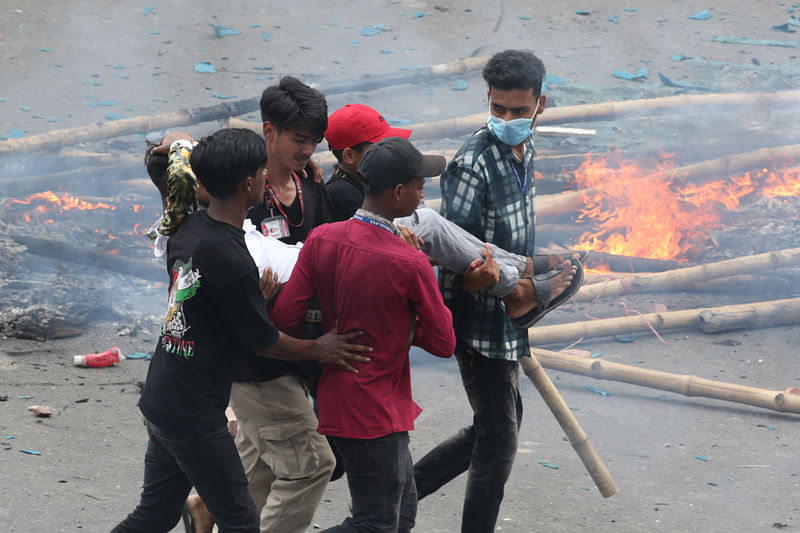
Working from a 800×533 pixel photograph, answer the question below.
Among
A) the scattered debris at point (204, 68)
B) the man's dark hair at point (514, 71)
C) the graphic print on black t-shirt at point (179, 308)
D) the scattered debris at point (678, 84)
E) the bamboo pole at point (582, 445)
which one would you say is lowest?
the bamboo pole at point (582, 445)

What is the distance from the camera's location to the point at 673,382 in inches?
214

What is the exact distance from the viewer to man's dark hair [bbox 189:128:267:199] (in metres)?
2.76

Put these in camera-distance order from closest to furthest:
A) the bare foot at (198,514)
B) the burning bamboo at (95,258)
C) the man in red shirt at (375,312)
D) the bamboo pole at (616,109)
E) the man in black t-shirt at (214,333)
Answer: the man in black t-shirt at (214,333) < the man in red shirt at (375,312) < the bare foot at (198,514) < the burning bamboo at (95,258) < the bamboo pole at (616,109)

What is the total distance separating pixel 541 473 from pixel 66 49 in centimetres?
945

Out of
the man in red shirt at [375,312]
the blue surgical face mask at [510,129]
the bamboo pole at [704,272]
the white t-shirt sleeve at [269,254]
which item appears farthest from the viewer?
the bamboo pole at [704,272]

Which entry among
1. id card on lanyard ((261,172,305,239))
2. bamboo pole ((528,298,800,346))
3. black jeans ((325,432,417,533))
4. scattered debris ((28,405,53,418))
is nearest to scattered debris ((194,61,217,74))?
bamboo pole ((528,298,800,346))

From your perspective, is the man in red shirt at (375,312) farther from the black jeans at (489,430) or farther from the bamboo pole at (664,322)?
the bamboo pole at (664,322)

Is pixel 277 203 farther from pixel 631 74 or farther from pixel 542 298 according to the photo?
pixel 631 74

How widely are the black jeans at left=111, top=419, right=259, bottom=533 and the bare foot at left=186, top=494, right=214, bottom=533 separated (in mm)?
394

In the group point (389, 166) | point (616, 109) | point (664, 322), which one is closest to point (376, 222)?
point (389, 166)

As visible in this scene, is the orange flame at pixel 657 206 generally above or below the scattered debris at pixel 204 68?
below

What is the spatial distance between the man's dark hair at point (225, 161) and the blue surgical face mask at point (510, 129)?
1.11m

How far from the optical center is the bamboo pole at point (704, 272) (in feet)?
22.9

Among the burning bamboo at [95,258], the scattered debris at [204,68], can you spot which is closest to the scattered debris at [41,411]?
the burning bamboo at [95,258]
